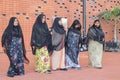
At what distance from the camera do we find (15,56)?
29.6ft

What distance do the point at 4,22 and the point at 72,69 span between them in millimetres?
4738

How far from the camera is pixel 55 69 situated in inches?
402

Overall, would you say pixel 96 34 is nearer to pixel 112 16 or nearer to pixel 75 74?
pixel 75 74

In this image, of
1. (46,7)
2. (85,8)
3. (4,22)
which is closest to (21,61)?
(4,22)

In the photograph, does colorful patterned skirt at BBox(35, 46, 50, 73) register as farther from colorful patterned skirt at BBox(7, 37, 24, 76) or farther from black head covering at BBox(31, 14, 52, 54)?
colorful patterned skirt at BBox(7, 37, 24, 76)

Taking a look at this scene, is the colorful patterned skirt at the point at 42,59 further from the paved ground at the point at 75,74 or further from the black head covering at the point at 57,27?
the black head covering at the point at 57,27

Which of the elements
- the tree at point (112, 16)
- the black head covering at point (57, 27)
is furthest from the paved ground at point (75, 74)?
the tree at point (112, 16)

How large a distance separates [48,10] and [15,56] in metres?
7.11

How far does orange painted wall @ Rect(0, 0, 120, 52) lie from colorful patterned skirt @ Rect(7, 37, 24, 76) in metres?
5.15

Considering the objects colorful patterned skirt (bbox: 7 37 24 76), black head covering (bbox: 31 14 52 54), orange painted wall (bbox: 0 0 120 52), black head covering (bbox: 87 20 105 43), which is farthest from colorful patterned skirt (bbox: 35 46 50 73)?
orange painted wall (bbox: 0 0 120 52)

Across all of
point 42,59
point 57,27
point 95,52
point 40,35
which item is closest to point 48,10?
point 95,52

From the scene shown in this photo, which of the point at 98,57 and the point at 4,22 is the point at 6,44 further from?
the point at 4,22

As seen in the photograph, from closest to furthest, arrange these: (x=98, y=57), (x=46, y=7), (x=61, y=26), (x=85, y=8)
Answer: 1. (x=61, y=26)
2. (x=98, y=57)
3. (x=46, y=7)
4. (x=85, y=8)

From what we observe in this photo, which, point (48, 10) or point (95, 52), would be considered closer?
point (95, 52)
